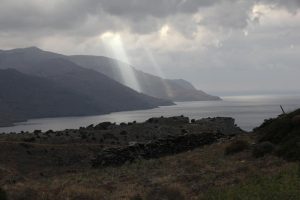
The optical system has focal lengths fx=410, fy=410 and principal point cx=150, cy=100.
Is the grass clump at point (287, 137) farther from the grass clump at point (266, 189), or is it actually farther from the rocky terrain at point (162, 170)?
the grass clump at point (266, 189)

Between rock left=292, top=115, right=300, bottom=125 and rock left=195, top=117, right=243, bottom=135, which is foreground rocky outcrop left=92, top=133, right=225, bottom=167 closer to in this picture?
rock left=292, top=115, right=300, bottom=125

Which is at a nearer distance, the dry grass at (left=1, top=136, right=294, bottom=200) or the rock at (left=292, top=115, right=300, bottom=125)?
the dry grass at (left=1, top=136, right=294, bottom=200)

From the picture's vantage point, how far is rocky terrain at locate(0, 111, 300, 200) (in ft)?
67.3

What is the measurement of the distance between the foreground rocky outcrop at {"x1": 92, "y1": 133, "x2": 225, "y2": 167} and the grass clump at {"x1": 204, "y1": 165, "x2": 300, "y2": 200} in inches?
879

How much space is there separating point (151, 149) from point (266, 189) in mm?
25654

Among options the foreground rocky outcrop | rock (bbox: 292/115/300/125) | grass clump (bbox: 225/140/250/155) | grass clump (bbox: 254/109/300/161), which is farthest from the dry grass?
the foreground rocky outcrop

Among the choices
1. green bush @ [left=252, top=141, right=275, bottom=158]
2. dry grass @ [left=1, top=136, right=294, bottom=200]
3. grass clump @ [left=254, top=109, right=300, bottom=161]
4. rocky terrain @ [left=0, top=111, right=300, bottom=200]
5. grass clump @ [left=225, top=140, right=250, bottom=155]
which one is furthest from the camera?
grass clump @ [left=225, top=140, right=250, bottom=155]

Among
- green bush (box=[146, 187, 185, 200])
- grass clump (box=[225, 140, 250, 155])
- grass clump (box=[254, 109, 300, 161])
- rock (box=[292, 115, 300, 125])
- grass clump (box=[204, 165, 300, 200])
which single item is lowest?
green bush (box=[146, 187, 185, 200])

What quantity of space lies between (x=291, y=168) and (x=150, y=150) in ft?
74.8

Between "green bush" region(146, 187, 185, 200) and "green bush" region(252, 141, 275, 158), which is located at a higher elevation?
"green bush" region(252, 141, 275, 158)

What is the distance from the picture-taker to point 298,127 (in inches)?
1272

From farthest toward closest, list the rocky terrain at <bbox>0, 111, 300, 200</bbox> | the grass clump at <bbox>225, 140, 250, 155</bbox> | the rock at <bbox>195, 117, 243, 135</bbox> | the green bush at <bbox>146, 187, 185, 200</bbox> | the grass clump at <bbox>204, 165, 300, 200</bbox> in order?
the rock at <bbox>195, 117, 243, 135</bbox>
the grass clump at <bbox>225, 140, 250, 155</bbox>
the rocky terrain at <bbox>0, 111, 300, 200</bbox>
the green bush at <bbox>146, 187, 185, 200</bbox>
the grass clump at <bbox>204, 165, 300, 200</bbox>

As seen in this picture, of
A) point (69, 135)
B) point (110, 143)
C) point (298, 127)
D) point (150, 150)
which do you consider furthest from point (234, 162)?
point (69, 135)

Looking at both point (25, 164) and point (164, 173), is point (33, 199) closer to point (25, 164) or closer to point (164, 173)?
point (164, 173)
